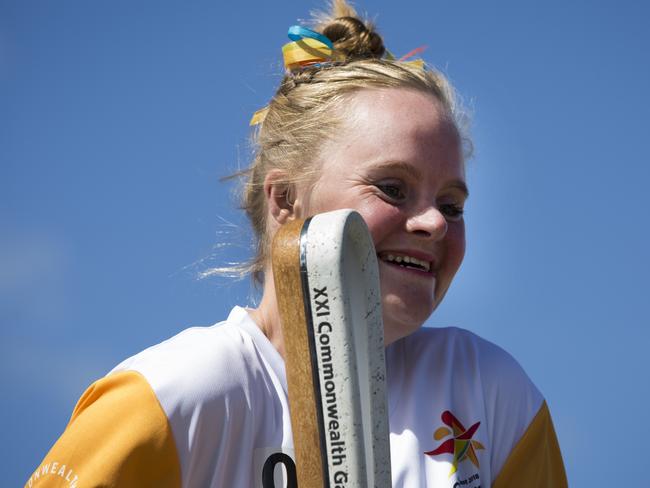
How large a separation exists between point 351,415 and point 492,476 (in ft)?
2.84

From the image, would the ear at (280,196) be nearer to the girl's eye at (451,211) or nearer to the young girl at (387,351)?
the young girl at (387,351)

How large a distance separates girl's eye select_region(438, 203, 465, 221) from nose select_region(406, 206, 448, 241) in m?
0.11

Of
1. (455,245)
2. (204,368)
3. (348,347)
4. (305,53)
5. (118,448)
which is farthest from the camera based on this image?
(305,53)

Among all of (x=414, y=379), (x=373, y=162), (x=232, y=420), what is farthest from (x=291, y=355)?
(x=414, y=379)

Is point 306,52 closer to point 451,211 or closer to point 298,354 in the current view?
point 451,211

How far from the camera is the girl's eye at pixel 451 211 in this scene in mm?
2172

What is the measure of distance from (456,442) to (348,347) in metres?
0.76

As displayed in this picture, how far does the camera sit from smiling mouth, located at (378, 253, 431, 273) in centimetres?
205

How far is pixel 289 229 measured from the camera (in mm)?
A: 1587

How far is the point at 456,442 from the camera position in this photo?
2.19m

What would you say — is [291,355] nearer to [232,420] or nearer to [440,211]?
[232,420]

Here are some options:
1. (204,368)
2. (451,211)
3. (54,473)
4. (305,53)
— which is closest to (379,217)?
(451,211)

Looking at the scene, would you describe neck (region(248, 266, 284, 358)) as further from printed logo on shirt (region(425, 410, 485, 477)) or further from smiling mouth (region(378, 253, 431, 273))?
→ printed logo on shirt (region(425, 410, 485, 477))

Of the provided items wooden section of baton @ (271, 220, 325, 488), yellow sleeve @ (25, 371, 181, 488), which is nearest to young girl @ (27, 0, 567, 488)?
yellow sleeve @ (25, 371, 181, 488)
